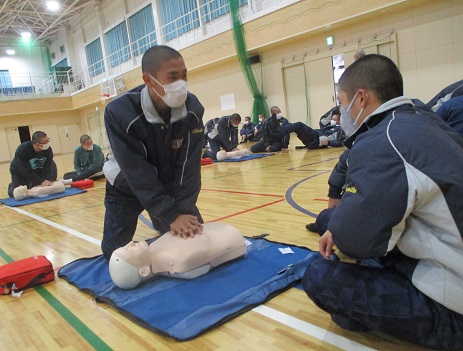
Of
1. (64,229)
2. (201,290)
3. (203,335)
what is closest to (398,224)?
(203,335)

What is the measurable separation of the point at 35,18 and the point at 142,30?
7.83 m

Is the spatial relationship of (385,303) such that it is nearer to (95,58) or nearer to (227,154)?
(227,154)

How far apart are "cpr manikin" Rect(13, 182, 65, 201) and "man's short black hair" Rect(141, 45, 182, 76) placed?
495 centimetres

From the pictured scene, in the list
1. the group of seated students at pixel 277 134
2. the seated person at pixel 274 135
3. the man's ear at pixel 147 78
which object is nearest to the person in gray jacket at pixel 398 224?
the man's ear at pixel 147 78

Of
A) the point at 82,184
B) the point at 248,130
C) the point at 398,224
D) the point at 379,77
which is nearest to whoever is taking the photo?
the point at 398,224

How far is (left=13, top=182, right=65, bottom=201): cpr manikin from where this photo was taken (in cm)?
637

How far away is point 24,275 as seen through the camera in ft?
8.09

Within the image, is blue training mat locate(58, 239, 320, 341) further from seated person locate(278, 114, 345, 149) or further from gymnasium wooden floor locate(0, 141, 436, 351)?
seated person locate(278, 114, 345, 149)

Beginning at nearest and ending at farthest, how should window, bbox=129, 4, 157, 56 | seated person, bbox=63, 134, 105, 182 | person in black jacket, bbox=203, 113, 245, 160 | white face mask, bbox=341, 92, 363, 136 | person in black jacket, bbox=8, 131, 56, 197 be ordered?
white face mask, bbox=341, 92, 363, 136
person in black jacket, bbox=8, 131, 56, 197
seated person, bbox=63, 134, 105, 182
person in black jacket, bbox=203, 113, 245, 160
window, bbox=129, 4, 157, 56

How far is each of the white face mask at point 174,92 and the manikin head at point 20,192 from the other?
16.4 ft

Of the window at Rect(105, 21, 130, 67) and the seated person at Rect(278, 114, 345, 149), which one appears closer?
the seated person at Rect(278, 114, 345, 149)

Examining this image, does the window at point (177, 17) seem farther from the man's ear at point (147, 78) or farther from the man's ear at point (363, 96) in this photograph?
the man's ear at point (363, 96)

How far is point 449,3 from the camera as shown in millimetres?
8688

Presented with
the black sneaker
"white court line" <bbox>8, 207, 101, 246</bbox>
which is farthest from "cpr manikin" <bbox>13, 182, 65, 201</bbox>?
the black sneaker
